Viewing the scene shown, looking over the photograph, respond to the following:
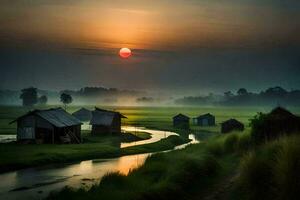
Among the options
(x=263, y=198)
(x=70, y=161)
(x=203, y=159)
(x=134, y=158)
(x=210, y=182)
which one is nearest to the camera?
(x=263, y=198)

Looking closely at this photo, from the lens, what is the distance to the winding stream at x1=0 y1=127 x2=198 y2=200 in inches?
1204

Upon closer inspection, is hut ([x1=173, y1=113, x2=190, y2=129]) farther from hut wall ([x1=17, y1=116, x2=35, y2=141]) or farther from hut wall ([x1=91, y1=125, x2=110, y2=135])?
hut wall ([x1=17, y1=116, x2=35, y2=141])

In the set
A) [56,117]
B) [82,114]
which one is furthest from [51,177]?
[82,114]

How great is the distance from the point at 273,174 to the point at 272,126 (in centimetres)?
2228

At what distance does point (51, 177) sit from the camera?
124 feet

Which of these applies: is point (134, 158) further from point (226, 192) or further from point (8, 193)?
point (226, 192)

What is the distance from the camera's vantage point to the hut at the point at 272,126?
37.1 m

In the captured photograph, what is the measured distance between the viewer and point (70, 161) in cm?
4928

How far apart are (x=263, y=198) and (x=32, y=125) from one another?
181 feet

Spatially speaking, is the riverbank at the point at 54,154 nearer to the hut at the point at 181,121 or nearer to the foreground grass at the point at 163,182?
the foreground grass at the point at 163,182

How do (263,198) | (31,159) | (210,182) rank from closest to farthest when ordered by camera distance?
1. (263,198)
2. (210,182)
3. (31,159)

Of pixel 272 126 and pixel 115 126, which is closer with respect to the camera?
pixel 272 126

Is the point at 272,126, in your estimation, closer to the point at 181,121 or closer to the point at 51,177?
the point at 51,177

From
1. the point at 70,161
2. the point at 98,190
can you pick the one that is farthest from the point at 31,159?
the point at 98,190
